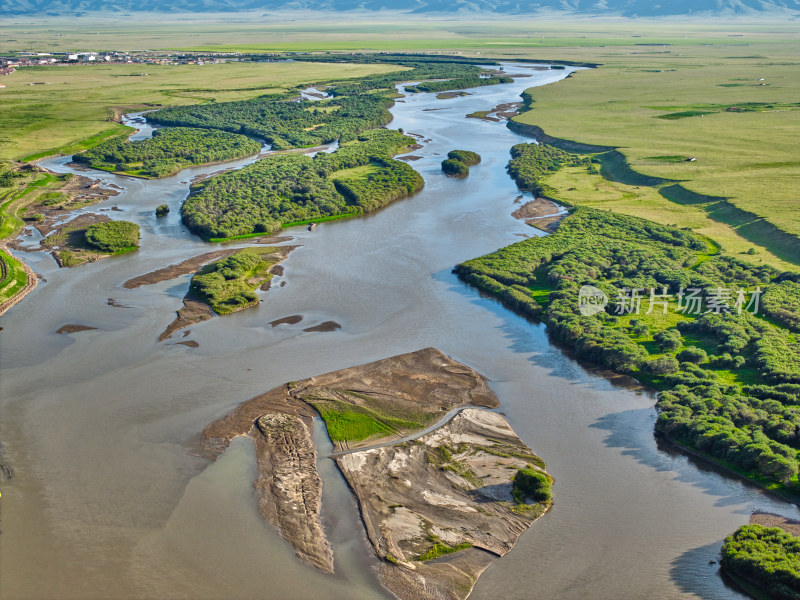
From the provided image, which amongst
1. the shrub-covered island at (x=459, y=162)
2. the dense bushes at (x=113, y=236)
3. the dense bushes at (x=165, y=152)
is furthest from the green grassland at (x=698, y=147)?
the dense bushes at (x=165, y=152)

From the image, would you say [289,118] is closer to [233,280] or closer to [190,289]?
[233,280]

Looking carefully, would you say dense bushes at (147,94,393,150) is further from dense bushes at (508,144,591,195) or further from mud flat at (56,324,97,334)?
mud flat at (56,324,97,334)

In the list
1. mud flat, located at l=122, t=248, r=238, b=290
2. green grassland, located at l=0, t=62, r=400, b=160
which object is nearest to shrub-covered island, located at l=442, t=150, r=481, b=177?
mud flat, located at l=122, t=248, r=238, b=290

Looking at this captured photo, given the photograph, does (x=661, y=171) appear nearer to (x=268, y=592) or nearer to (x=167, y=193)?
(x=167, y=193)

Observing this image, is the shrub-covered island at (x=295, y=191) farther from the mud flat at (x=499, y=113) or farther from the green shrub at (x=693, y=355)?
the green shrub at (x=693, y=355)

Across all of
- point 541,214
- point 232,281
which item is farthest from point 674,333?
point 232,281

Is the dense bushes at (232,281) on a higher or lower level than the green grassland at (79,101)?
lower
